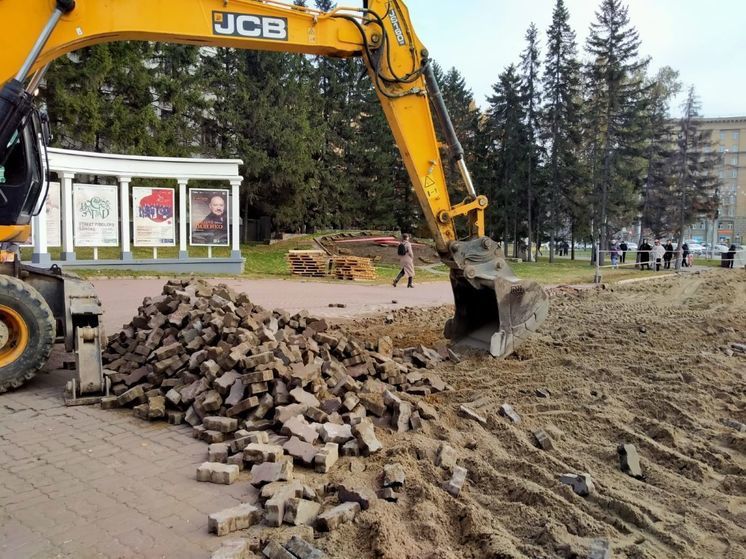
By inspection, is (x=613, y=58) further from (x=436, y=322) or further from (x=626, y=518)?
(x=626, y=518)

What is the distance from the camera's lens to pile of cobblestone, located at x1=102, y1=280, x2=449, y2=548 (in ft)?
13.8

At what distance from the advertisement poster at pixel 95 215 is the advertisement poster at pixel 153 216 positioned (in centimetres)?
81

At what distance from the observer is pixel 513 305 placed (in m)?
7.80

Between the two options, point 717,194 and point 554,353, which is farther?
point 717,194

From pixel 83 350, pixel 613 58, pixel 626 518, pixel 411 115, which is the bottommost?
pixel 626 518

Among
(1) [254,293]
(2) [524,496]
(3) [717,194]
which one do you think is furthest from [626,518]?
(3) [717,194]

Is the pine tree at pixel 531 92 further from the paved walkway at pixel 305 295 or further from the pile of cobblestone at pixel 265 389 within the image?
the pile of cobblestone at pixel 265 389

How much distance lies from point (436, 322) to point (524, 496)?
298 inches

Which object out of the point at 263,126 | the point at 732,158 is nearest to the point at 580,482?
the point at 263,126

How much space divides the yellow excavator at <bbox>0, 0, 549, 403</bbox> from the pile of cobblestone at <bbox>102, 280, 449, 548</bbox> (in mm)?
A: 745

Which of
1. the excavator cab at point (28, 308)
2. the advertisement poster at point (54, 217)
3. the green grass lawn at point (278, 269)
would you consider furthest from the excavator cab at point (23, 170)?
the advertisement poster at point (54, 217)

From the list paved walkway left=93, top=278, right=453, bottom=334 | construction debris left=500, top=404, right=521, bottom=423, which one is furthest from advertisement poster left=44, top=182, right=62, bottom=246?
construction debris left=500, top=404, right=521, bottom=423

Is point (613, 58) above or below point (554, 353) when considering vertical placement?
above

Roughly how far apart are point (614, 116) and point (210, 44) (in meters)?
42.6
